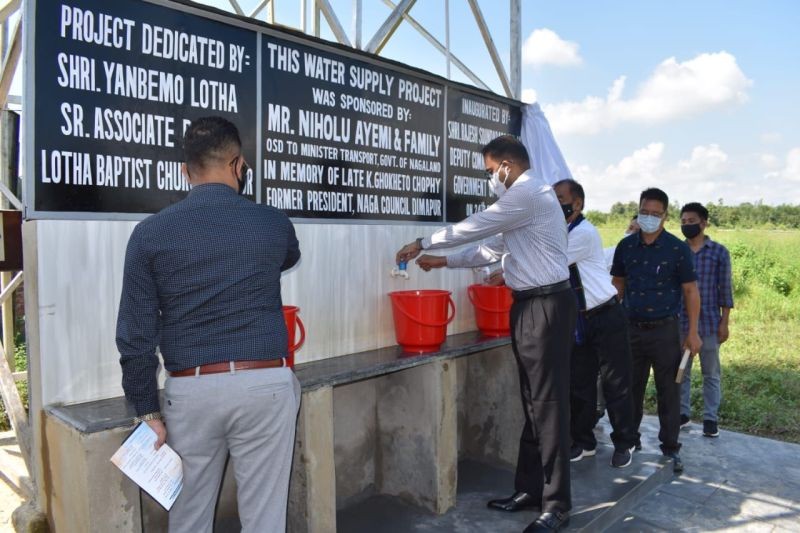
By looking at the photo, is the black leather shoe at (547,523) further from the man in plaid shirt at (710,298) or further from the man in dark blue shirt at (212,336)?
the man in plaid shirt at (710,298)

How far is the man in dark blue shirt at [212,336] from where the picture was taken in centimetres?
199

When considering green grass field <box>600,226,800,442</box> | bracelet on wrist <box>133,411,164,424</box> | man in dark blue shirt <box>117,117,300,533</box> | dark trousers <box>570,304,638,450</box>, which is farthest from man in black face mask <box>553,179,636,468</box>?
bracelet on wrist <box>133,411,164,424</box>

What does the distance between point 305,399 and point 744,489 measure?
10.3 feet

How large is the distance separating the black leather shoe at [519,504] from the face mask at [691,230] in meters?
2.72

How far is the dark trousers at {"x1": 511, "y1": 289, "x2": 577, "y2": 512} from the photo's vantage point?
10.2ft

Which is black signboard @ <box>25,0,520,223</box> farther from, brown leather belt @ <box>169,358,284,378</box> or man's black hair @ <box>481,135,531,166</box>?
brown leather belt @ <box>169,358,284,378</box>

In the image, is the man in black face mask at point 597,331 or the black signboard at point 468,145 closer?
the man in black face mask at point 597,331

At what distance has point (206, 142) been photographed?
6.95ft

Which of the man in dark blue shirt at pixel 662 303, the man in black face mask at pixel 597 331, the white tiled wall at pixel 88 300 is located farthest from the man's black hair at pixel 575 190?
the white tiled wall at pixel 88 300

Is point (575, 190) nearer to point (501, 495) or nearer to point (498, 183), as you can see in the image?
point (498, 183)

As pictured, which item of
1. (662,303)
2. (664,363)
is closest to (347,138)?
(662,303)

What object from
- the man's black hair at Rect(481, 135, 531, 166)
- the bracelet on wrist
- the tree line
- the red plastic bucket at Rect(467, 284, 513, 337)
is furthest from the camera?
the tree line

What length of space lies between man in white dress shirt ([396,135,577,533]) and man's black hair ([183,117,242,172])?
1.53 meters

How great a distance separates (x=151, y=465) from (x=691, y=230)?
14.9 ft
